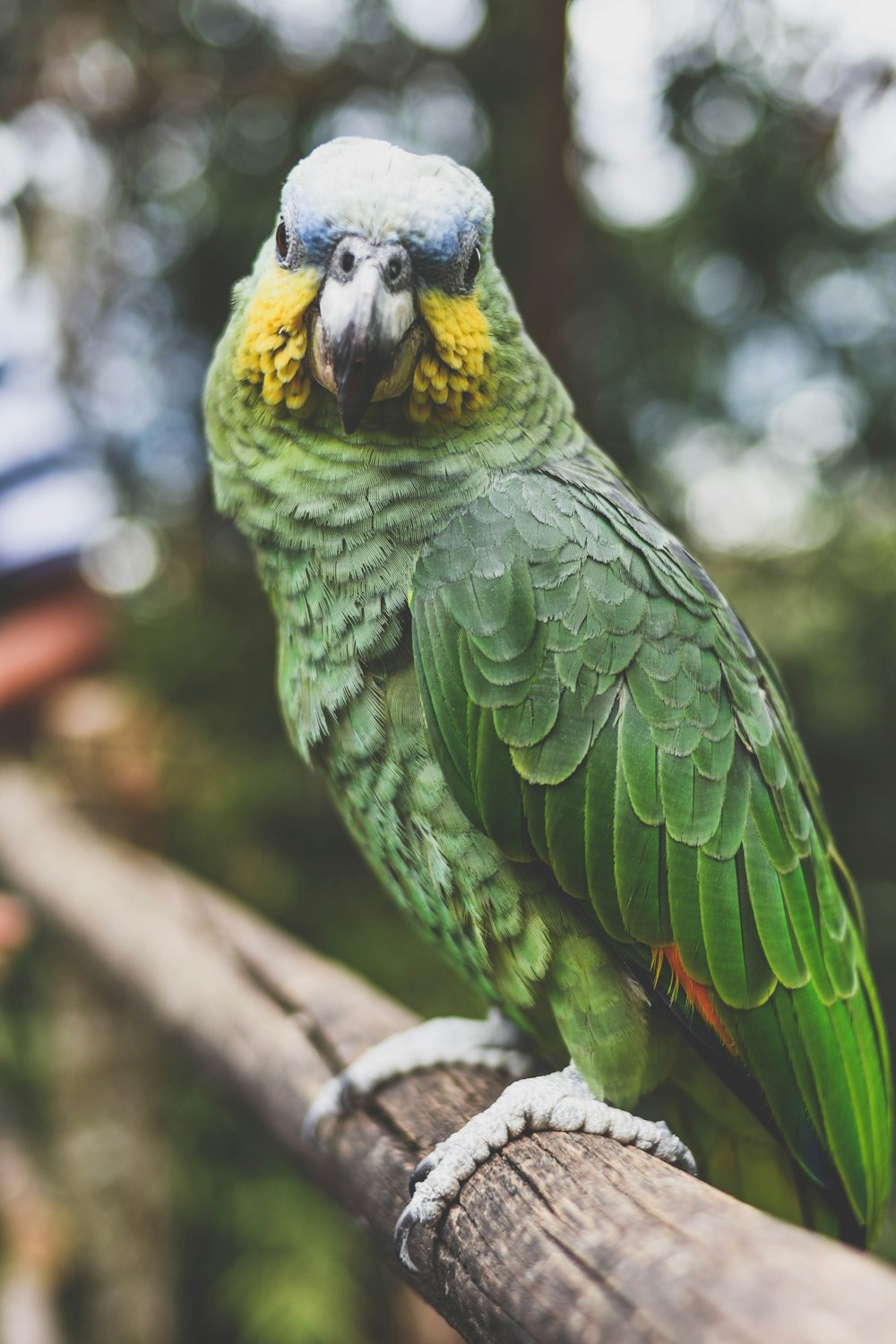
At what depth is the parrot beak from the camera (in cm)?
78

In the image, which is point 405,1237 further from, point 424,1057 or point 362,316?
point 362,316

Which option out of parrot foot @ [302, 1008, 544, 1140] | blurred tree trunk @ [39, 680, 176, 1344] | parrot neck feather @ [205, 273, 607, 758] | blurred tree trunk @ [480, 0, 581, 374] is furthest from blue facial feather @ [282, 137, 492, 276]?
blurred tree trunk @ [39, 680, 176, 1344]

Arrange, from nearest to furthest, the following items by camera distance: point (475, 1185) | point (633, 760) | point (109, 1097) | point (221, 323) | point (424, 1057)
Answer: point (475, 1185) < point (633, 760) < point (424, 1057) < point (109, 1097) < point (221, 323)

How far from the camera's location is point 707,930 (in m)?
0.86

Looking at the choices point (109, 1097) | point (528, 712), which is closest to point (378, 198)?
point (528, 712)

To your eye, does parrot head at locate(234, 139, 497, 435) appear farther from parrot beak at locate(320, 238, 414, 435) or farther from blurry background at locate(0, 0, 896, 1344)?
blurry background at locate(0, 0, 896, 1344)

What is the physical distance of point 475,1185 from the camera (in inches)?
29.5

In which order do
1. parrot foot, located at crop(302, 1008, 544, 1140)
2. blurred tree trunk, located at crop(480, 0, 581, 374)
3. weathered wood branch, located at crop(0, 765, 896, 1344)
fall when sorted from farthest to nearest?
blurred tree trunk, located at crop(480, 0, 581, 374)
parrot foot, located at crop(302, 1008, 544, 1140)
weathered wood branch, located at crop(0, 765, 896, 1344)

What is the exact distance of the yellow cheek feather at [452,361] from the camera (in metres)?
0.86

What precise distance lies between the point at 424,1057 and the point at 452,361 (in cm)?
73

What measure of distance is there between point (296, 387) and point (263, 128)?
2.13 m

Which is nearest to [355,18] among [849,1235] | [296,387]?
[296,387]

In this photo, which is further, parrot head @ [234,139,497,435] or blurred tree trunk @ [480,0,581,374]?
blurred tree trunk @ [480,0,581,374]

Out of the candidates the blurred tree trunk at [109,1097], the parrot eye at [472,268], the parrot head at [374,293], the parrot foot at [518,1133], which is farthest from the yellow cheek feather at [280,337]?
the blurred tree trunk at [109,1097]
